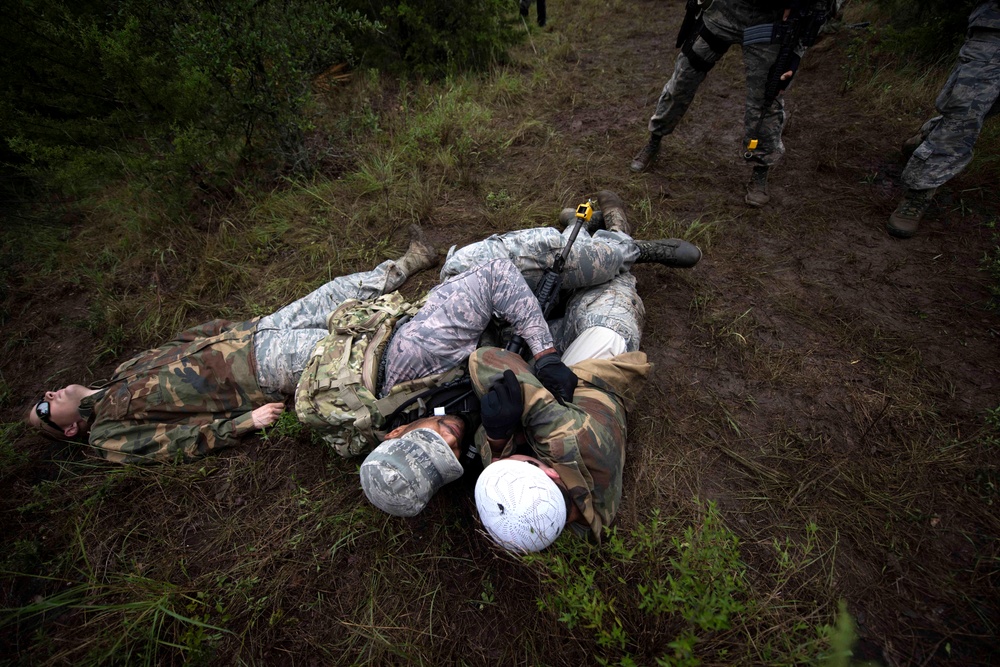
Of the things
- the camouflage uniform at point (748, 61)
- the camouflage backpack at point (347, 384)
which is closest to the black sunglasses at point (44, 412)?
the camouflage backpack at point (347, 384)

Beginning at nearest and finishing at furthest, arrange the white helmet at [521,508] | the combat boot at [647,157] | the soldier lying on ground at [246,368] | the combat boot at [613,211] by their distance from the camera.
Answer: the white helmet at [521,508]
the soldier lying on ground at [246,368]
the combat boot at [613,211]
the combat boot at [647,157]

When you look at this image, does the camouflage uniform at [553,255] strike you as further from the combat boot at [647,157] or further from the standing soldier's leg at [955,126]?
the standing soldier's leg at [955,126]

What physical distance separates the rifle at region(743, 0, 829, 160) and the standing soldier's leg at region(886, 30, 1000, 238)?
0.88 metres

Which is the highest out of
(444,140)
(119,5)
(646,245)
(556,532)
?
(119,5)

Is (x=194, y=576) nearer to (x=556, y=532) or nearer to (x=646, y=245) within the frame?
(x=556, y=532)

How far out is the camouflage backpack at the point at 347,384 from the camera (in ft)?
7.11

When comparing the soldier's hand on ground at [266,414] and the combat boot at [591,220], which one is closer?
the soldier's hand on ground at [266,414]

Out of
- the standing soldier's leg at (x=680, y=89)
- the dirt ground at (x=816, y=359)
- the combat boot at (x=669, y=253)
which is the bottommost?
the dirt ground at (x=816, y=359)

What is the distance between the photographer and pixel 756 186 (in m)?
3.41

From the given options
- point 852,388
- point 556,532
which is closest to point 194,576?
point 556,532

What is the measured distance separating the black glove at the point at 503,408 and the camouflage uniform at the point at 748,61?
9.50 feet

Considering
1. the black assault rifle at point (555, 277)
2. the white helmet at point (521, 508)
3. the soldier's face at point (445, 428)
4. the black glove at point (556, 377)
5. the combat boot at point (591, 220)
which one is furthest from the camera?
the combat boot at point (591, 220)

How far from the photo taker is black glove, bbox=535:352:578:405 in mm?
2139

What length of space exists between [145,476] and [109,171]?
8.07 ft
